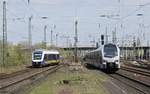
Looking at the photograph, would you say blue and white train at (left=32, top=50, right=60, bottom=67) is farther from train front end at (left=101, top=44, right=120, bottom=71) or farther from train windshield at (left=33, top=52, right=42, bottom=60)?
train front end at (left=101, top=44, right=120, bottom=71)

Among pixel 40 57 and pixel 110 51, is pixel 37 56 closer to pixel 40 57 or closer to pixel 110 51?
pixel 40 57

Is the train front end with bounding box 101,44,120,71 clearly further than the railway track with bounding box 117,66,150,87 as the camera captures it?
Yes

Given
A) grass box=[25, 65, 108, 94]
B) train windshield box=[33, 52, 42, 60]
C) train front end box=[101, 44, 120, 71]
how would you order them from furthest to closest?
train windshield box=[33, 52, 42, 60], train front end box=[101, 44, 120, 71], grass box=[25, 65, 108, 94]

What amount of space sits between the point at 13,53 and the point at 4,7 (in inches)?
1307

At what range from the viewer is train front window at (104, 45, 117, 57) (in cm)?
5466

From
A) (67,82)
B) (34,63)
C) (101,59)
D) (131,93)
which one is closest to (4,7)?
(101,59)

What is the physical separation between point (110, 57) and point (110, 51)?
913 millimetres

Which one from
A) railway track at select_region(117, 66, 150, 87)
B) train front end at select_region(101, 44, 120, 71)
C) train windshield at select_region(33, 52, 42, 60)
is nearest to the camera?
railway track at select_region(117, 66, 150, 87)

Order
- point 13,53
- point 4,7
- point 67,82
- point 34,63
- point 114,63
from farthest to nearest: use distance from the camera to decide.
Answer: point 13,53 < point 34,63 < point 4,7 < point 114,63 < point 67,82

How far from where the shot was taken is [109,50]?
55.2m

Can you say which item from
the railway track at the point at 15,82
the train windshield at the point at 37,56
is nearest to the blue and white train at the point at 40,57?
the train windshield at the point at 37,56

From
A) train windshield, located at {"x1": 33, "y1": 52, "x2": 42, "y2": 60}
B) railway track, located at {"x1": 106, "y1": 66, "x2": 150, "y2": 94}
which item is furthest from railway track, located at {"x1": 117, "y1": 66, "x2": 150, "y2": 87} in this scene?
train windshield, located at {"x1": 33, "y1": 52, "x2": 42, "y2": 60}

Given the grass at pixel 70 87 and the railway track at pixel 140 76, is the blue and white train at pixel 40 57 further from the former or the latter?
the grass at pixel 70 87

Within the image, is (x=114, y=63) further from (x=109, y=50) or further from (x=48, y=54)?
(x=48, y=54)
